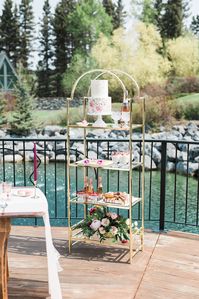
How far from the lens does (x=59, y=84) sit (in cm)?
2100

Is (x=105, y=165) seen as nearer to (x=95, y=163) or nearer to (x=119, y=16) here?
(x=95, y=163)

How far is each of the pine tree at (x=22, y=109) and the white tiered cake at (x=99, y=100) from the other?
53.3 ft

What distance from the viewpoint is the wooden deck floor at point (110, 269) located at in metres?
2.97

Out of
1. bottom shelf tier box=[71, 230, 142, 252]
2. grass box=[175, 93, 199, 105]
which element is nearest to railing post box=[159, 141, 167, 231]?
bottom shelf tier box=[71, 230, 142, 252]

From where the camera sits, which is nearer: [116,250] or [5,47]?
[116,250]

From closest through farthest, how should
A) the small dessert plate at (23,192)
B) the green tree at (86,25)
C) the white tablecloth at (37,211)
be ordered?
the white tablecloth at (37,211) < the small dessert plate at (23,192) < the green tree at (86,25)

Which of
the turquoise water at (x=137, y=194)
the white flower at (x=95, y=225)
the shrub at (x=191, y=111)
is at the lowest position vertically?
the turquoise water at (x=137, y=194)

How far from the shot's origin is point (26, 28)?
66.0 ft

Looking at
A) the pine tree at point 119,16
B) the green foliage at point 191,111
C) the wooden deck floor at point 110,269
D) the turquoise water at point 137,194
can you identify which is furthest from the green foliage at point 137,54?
the wooden deck floor at point 110,269

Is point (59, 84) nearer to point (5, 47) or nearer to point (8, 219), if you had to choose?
point (5, 47)

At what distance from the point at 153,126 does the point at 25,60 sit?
6.61 meters

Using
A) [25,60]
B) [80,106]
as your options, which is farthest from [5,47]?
[80,106]

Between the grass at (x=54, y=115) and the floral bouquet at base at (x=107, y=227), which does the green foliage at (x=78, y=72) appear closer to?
the grass at (x=54, y=115)

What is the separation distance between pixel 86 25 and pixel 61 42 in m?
1.60
